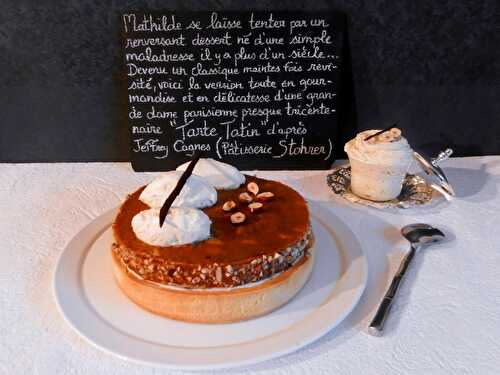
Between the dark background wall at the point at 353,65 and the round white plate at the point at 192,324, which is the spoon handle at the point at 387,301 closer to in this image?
the round white plate at the point at 192,324

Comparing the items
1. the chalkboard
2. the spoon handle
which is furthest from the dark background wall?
the spoon handle

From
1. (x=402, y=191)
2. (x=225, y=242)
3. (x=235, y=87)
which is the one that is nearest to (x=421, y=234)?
(x=402, y=191)

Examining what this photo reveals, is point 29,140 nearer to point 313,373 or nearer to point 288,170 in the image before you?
point 288,170

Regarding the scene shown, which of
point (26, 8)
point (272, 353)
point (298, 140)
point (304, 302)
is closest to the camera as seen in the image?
point (272, 353)

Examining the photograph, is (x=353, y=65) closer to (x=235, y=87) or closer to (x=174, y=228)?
(x=235, y=87)

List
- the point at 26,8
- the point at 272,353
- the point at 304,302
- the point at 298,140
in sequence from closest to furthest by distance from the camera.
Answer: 1. the point at 272,353
2. the point at 304,302
3. the point at 26,8
4. the point at 298,140

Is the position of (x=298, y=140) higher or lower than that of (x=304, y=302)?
higher

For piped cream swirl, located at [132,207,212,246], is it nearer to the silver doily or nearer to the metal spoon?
the metal spoon

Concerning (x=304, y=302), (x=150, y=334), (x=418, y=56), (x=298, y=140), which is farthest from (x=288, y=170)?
(x=150, y=334)
